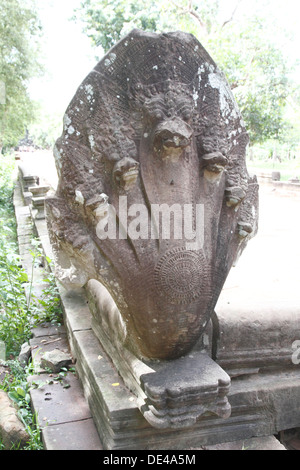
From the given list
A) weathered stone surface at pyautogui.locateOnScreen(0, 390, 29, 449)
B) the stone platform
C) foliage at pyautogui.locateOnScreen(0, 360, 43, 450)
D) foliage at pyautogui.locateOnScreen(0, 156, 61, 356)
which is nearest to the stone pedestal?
foliage at pyautogui.locateOnScreen(0, 156, 61, 356)

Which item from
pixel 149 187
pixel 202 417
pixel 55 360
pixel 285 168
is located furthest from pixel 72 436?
pixel 285 168

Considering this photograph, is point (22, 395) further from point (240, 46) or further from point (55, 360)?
point (240, 46)

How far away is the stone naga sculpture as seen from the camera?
152 cm

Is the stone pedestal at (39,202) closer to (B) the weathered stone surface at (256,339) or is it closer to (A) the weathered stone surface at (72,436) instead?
(A) the weathered stone surface at (72,436)

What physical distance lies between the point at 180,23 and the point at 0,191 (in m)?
6.81

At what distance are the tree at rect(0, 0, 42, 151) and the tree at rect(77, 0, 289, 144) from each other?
2.54m

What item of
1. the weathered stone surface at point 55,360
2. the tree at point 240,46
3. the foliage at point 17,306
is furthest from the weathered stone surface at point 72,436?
the tree at point 240,46

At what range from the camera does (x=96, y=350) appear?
203 centimetres

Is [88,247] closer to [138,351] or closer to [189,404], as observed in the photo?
[138,351]

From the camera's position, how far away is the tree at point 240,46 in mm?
10969

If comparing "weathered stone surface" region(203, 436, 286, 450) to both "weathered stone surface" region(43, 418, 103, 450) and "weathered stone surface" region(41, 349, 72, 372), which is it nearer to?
"weathered stone surface" region(43, 418, 103, 450)

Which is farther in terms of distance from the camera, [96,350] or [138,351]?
[96,350]

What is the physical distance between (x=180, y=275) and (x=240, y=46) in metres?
11.4

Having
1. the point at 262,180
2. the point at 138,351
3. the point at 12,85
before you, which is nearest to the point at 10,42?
the point at 12,85
